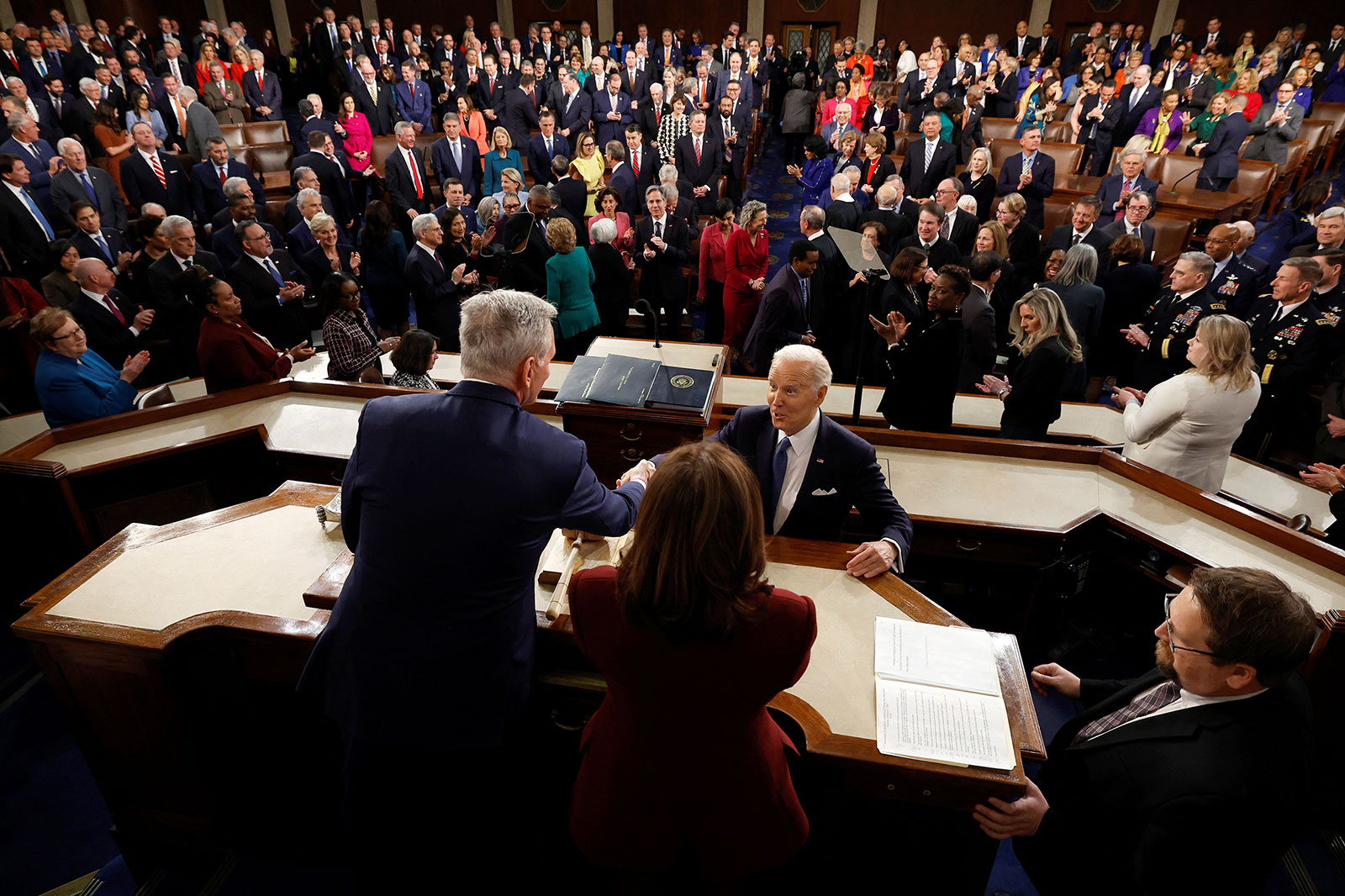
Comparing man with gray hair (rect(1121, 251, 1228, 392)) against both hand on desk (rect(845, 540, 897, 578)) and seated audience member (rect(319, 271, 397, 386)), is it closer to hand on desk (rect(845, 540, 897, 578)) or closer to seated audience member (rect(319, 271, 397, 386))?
hand on desk (rect(845, 540, 897, 578))

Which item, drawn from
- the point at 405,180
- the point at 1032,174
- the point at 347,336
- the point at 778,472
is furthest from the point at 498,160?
the point at 778,472

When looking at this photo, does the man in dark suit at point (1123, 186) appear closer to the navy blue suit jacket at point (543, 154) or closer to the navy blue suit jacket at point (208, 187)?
the navy blue suit jacket at point (543, 154)

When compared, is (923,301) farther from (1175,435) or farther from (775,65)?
(775,65)

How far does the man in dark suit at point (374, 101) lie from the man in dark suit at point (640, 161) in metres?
3.99

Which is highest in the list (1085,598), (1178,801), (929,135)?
(929,135)

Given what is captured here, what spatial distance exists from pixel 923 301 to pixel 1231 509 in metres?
2.55

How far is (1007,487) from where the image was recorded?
314 cm

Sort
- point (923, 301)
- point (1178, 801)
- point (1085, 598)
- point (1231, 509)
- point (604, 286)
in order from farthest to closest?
1. point (604, 286)
2. point (923, 301)
3. point (1085, 598)
4. point (1231, 509)
5. point (1178, 801)

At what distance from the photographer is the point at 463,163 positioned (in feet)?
27.1

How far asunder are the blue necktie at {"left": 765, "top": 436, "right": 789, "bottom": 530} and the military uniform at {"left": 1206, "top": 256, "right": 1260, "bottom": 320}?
14.2ft

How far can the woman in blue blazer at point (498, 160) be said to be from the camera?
794cm

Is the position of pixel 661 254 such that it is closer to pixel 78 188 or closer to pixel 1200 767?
pixel 78 188

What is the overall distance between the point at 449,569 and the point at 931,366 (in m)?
2.79

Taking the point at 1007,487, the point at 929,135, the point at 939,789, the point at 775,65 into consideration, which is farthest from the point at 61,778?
the point at 775,65
